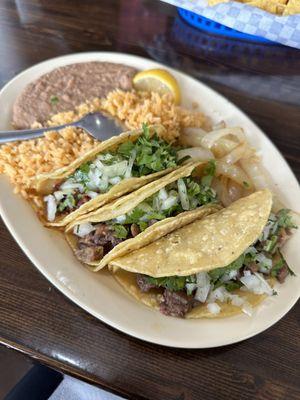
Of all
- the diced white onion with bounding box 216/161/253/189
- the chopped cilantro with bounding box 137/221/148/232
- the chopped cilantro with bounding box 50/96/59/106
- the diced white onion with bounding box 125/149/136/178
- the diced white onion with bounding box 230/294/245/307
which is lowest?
the diced white onion with bounding box 230/294/245/307

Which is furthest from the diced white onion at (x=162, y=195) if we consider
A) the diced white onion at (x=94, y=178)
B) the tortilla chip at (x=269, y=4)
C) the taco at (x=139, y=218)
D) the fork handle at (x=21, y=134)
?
the tortilla chip at (x=269, y=4)

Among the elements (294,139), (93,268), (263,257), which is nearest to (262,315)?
(263,257)

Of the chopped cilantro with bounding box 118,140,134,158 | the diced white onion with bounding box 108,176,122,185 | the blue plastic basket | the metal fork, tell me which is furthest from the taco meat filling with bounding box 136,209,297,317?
the blue plastic basket

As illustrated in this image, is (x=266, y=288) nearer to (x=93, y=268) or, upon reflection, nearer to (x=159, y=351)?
(x=159, y=351)

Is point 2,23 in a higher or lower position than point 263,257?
higher

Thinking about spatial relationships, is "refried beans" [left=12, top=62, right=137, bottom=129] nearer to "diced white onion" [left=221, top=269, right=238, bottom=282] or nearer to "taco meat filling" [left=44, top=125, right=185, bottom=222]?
"taco meat filling" [left=44, top=125, right=185, bottom=222]
